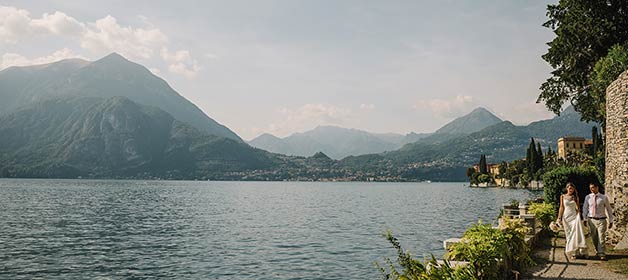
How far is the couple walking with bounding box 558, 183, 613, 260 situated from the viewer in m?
14.1

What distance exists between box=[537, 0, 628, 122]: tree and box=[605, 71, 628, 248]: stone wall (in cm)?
1487

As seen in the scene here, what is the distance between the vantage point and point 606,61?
27.5 m

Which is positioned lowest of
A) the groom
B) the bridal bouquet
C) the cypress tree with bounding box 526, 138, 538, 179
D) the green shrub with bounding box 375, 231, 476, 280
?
the bridal bouquet

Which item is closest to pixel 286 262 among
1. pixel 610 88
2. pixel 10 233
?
pixel 610 88

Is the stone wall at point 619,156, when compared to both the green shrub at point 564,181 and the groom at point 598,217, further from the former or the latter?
the green shrub at point 564,181

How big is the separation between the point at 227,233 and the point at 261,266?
14223 millimetres

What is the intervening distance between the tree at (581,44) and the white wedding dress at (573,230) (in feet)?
59.1

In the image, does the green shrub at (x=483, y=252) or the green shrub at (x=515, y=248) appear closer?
the green shrub at (x=483, y=252)

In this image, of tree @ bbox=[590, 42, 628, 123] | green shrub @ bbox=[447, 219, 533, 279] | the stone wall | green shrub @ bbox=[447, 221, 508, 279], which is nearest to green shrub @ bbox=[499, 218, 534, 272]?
green shrub @ bbox=[447, 219, 533, 279]

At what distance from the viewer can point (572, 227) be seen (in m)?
14.5

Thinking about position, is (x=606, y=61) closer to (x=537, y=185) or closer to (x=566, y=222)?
(x=566, y=222)

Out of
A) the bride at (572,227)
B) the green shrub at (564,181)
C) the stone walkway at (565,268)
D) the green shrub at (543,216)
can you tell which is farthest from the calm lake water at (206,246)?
the bride at (572,227)

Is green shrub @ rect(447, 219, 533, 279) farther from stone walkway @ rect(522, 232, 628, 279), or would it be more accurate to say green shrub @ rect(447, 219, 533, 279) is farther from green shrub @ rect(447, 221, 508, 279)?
stone walkway @ rect(522, 232, 628, 279)

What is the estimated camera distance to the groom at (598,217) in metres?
14.1
